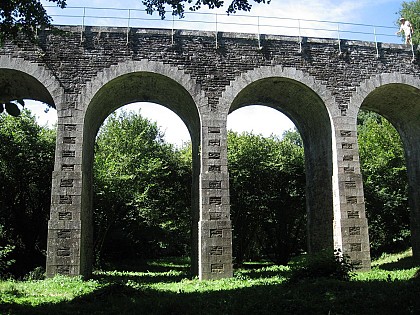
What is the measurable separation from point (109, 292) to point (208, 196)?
186 inches

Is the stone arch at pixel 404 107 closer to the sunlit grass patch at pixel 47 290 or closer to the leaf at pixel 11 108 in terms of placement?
the sunlit grass patch at pixel 47 290

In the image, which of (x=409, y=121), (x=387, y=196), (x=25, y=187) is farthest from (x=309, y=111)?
(x=25, y=187)

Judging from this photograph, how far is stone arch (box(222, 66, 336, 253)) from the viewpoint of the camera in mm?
14539

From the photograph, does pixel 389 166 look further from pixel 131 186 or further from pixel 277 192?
pixel 131 186

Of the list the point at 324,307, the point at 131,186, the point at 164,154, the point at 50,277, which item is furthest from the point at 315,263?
the point at 164,154

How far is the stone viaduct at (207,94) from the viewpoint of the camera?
1313 centimetres

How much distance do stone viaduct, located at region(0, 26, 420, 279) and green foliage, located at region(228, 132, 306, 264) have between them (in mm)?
6716

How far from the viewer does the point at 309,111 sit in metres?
15.9

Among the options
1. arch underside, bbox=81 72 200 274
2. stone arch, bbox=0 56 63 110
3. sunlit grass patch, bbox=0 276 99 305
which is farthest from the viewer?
arch underside, bbox=81 72 200 274

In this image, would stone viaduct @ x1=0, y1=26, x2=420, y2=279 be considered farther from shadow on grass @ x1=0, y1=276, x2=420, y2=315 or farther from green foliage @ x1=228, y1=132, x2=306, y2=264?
green foliage @ x1=228, y1=132, x2=306, y2=264

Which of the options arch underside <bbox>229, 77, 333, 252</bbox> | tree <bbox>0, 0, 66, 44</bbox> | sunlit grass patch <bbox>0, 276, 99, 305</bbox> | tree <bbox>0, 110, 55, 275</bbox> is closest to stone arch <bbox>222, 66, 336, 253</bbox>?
arch underside <bbox>229, 77, 333, 252</bbox>

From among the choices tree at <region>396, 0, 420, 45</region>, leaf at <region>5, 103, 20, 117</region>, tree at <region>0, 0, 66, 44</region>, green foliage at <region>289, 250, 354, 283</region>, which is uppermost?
tree at <region>396, 0, 420, 45</region>

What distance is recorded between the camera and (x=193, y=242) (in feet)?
49.2

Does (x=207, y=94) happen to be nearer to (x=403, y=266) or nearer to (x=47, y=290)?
(x=47, y=290)
